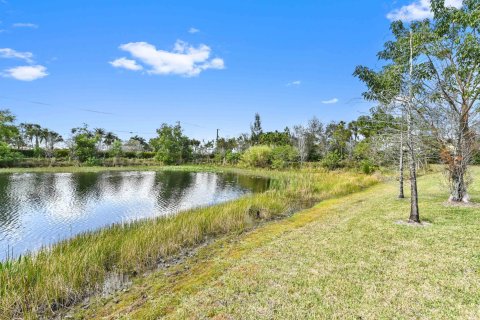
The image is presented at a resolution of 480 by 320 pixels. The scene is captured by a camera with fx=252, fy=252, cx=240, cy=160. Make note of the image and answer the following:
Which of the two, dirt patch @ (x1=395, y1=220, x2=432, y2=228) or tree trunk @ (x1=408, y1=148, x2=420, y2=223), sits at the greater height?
tree trunk @ (x1=408, y1=148, x2=420, y2=223)

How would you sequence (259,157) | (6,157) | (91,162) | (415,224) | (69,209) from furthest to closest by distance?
(259,157)
(91,162)
(6,157)
(69,209)
(415,224)

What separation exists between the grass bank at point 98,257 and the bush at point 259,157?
25.0m

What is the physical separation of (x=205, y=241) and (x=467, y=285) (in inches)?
213

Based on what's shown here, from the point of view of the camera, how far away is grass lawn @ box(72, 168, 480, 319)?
305 cm

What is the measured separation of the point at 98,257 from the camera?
491 centimetres

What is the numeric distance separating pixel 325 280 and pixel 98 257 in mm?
4189

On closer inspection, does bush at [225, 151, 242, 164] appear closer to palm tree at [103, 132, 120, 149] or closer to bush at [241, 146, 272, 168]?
bush at [241, 146, 272, 168]

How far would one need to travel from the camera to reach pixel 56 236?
24.9ft

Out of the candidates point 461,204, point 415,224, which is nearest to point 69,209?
point 415,224

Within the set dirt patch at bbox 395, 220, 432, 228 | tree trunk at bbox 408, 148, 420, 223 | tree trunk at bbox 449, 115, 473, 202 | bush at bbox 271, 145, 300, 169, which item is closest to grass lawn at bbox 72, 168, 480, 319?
dirt patch at bbox 395, 220, 432, 228

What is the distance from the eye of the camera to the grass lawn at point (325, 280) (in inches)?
120

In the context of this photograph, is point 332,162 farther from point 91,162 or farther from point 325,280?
point 91,162

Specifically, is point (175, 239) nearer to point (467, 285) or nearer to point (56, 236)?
point (56, 236)

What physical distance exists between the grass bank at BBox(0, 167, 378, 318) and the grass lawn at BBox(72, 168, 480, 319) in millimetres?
534
